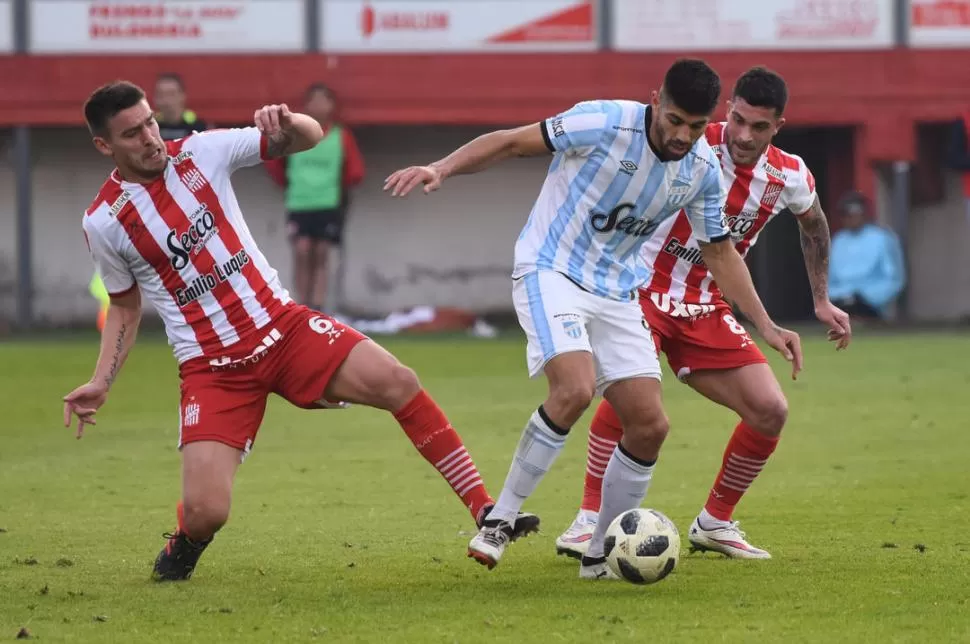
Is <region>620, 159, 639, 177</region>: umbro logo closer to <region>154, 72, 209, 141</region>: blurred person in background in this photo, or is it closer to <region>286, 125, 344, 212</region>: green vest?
<region>154, 72, 209, 141</region>: blurred person in background

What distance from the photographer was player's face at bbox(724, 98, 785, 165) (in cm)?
720

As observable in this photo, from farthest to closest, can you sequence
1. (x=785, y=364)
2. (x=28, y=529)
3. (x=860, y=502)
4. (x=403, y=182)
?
(x=785, y=364)
(x=860, y=502)
(x=28, y=529)
(x=403, y=182)

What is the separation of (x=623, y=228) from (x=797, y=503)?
2.53 m

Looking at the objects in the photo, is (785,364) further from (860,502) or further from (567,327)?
(567,327)

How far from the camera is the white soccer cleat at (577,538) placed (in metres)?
7.06

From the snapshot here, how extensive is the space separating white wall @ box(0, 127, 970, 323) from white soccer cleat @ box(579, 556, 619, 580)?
1510cm

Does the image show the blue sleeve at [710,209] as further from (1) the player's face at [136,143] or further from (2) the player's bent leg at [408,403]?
(1) the player's face at [136,143]

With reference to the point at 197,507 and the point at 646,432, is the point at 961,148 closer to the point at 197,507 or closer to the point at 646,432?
the point at 646,432

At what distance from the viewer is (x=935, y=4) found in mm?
21141

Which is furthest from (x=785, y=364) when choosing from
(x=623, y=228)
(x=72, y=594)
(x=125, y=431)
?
(x=72, y=594)

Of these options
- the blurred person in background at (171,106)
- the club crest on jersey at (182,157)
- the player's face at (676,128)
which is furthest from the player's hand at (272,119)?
the blurred person in background at (171,106)

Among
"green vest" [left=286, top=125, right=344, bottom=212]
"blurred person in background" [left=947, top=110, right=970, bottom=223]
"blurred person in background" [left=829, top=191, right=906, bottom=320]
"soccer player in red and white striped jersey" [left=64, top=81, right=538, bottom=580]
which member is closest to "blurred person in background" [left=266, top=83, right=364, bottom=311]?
"green vest" [left=286, top=125, right=344, bottom=212]

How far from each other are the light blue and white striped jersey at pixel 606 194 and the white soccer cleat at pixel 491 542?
98 centimetres

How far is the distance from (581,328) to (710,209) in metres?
0.77
